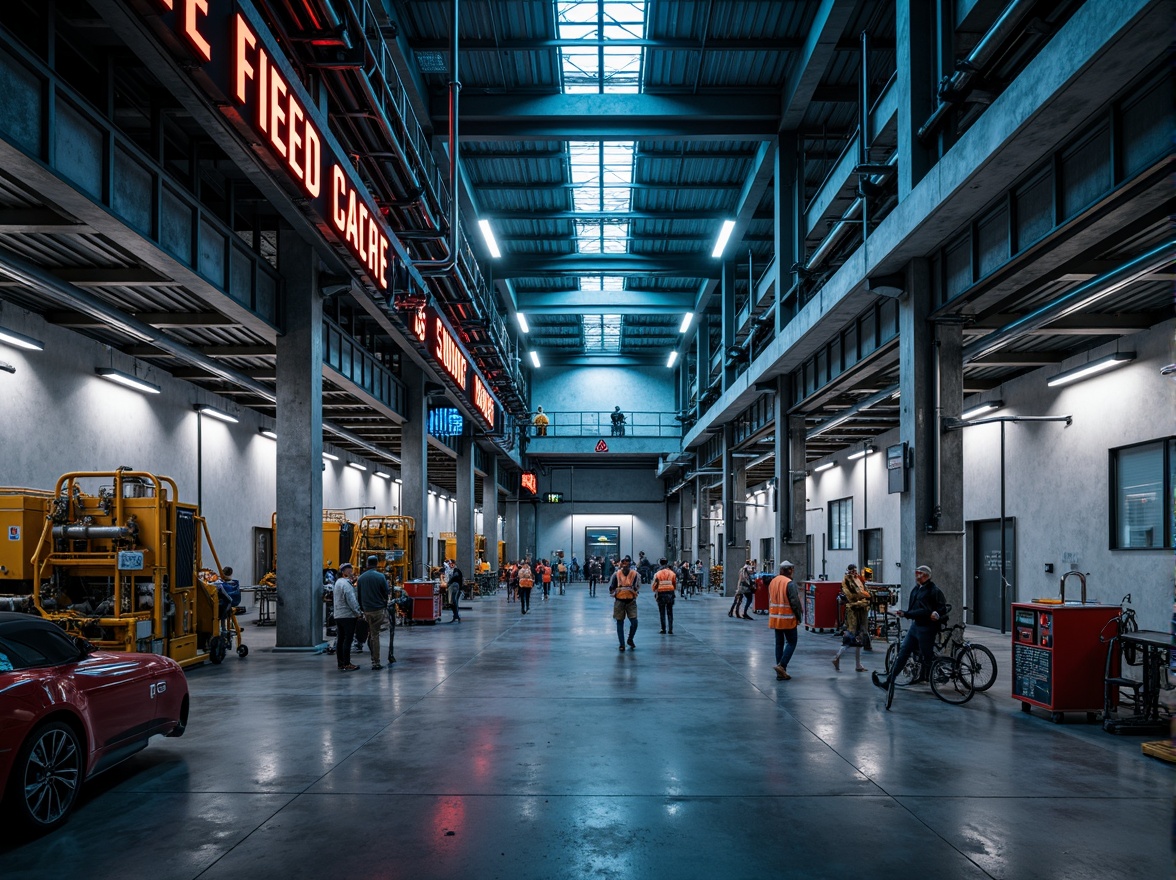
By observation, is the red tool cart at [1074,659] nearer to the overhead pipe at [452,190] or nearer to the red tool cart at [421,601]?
the overhead pipe at [452,190]

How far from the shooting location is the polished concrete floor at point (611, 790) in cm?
607

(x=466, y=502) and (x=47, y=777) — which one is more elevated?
(x=466, y=502)

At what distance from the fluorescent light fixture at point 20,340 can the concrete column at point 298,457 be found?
4114 millimetres

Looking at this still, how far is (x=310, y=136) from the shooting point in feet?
44.1

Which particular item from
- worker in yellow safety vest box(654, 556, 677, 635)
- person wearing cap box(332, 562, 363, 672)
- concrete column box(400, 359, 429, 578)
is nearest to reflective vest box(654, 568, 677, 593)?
worker in yellow safety vest box(654, 556, 677, 635)

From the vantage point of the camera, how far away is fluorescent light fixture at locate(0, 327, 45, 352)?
15.3 metres

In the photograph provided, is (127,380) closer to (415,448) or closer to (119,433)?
(119,433)

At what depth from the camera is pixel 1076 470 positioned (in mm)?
19734

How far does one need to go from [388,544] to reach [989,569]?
16.5 meters

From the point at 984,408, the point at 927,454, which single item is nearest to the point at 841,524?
the point at 984,408

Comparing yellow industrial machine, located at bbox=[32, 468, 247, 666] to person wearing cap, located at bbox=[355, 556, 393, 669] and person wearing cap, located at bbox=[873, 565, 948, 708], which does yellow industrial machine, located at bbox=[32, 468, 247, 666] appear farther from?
person wearing cap, located at bbox=[873, 565, 948, 708]

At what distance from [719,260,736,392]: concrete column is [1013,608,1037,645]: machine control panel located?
936 inches

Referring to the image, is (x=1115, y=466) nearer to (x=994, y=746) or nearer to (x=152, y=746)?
(x=994, y=746)

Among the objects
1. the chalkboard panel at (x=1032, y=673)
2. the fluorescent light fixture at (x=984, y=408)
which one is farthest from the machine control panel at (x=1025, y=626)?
the fluorescent light fixture at (x=984, y=408)
